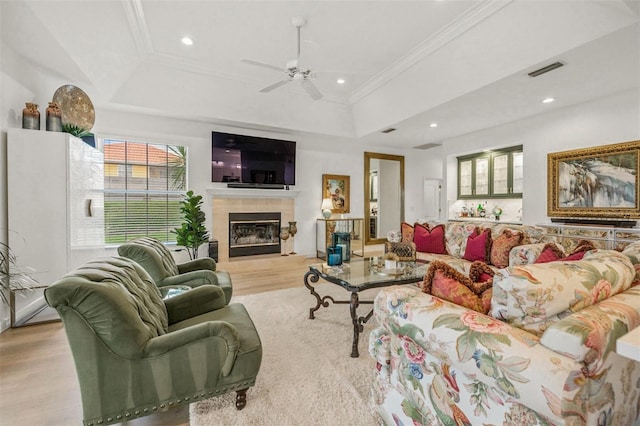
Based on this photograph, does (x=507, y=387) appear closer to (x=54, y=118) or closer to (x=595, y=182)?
(x=54, y=118)

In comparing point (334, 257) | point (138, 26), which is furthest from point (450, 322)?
point (138, 26)

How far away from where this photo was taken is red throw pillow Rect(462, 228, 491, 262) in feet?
13.5

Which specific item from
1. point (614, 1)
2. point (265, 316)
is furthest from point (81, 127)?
point (614, 1)

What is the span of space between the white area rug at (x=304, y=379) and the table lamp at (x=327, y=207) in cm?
353

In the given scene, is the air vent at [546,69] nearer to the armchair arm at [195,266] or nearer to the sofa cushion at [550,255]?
the sofa cushion at [550,255]

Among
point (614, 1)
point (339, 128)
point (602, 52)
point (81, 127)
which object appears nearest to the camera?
point (614, 1)

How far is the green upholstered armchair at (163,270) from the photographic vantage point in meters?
2.60

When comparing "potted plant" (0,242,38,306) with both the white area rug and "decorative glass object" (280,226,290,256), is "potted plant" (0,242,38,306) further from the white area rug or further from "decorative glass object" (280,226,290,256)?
"decorative glass object" (280,226,290,256)

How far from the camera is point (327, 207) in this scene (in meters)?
6.82

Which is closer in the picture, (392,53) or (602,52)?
(602,52)

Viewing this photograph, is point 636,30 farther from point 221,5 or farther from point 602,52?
point 221,5

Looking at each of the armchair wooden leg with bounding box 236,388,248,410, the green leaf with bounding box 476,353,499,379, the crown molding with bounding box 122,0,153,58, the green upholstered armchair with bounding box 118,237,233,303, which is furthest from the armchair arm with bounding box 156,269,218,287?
the crown molding with bounding box 122,0,153,58

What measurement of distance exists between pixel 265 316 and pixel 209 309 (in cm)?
109

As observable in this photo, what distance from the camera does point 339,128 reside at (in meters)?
6.38
